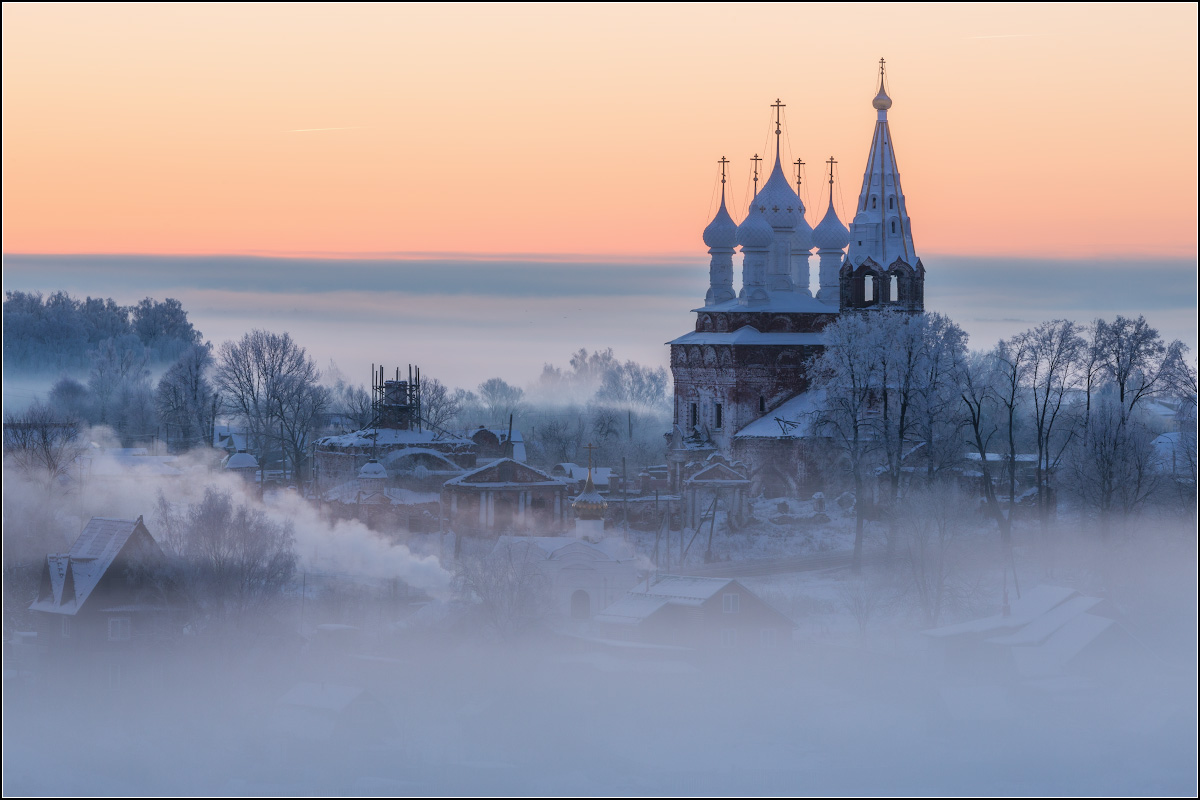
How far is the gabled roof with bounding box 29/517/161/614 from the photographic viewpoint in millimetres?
33062

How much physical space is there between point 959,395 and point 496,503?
10.9m

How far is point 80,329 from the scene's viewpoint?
2335 inches

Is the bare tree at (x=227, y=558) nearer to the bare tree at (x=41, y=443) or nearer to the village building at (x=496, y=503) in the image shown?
the bare tree at (x=41, y=443)

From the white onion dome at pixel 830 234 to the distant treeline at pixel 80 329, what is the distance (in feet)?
67.4

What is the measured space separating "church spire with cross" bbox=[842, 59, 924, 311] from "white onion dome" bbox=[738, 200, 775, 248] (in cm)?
244

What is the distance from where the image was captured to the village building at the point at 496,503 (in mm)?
43125

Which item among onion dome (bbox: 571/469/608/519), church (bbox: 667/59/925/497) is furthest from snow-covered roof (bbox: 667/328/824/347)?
onion dome (bbox: 571/469/608/519)

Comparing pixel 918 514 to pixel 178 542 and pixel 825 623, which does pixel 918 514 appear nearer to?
pixel 825 623

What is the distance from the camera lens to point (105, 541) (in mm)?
33875

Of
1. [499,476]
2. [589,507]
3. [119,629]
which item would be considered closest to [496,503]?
[499,476]

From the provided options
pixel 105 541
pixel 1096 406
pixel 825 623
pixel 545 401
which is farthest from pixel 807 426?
pixel 545 401

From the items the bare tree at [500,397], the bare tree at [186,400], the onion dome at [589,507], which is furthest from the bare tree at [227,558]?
the bare tree at [500,397]

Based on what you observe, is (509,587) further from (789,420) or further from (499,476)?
(789,420)

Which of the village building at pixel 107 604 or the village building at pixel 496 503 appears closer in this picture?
the village building at pixel 107 604
